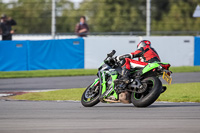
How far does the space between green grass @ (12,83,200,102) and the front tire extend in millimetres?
2137

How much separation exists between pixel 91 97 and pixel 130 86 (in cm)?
96

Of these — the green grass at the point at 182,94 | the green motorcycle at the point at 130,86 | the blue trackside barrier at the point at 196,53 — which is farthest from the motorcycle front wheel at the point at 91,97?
the blue trackside barrier at the point at 196,53

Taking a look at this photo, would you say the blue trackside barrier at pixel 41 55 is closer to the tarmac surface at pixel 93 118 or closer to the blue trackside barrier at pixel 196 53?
the blue trackside barrier at pixel 196 53

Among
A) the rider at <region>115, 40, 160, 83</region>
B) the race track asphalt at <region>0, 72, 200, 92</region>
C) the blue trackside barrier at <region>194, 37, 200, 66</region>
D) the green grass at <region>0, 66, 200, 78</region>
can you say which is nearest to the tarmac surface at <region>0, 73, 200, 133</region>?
the rider at <region>115, 40, 160, 83</region>

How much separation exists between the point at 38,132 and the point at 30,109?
2737 millimetres

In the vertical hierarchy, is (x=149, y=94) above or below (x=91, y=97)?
above

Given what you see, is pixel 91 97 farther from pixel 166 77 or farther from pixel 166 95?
pixel 166 95

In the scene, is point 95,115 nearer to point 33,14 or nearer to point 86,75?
point 86,75

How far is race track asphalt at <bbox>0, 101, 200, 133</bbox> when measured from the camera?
624 centimetres

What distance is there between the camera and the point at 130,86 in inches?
340

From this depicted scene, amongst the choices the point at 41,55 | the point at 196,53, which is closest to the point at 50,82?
the point at 41,55

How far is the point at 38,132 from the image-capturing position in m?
6.03

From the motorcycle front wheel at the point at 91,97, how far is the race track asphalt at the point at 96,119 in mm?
145

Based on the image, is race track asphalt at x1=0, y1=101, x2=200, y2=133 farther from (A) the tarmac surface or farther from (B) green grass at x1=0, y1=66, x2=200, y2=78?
(B) green grass at x1=0, y1=66, x2=200, y2=78
